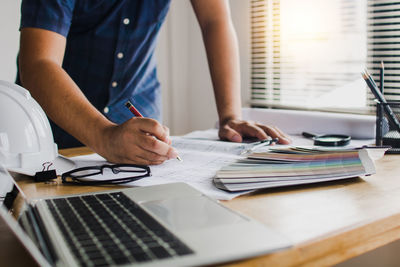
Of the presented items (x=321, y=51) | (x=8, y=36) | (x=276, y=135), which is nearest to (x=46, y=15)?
(x=276, y=135)

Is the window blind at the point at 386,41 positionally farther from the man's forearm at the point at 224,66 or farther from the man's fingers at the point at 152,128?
the man's fingers at the point at 152,128

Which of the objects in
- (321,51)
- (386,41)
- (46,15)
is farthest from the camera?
(321,51)

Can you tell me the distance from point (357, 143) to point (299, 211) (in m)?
0.63

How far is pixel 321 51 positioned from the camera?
8.34ft

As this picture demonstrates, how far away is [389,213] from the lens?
23.0 inches

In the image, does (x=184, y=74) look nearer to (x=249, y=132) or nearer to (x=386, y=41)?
(x=386, y=41)

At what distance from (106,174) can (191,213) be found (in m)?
0.33

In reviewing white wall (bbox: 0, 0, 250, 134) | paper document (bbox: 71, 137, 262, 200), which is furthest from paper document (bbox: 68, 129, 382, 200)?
white wall (bbox: 0, 0, 250, 134)

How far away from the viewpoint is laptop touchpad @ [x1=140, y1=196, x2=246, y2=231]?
0.50 metres

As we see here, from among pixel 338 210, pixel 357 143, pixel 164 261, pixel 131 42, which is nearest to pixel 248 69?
pixel 131 42

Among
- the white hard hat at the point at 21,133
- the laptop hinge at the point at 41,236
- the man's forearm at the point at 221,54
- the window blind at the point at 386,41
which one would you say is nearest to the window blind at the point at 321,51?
the window blind at the point at 386,41

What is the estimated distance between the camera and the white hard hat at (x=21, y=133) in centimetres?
79

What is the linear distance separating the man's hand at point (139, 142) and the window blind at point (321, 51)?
5.33 ft

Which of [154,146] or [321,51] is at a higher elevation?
[321,51]
